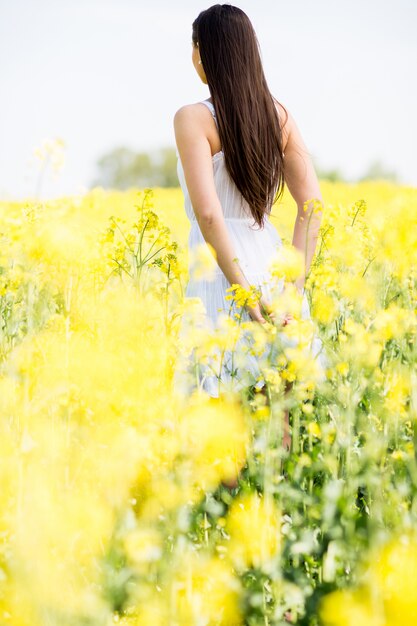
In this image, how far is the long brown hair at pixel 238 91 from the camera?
2.67 m

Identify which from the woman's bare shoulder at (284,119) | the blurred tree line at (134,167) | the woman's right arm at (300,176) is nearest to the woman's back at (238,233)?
the woman's right arm at (300,176)

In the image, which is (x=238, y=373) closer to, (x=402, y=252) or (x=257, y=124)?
(x=402, y=252)

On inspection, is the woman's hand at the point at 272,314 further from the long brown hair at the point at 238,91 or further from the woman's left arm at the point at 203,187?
the long brown hair at the point at 238,91

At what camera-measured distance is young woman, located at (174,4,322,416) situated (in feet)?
8.61

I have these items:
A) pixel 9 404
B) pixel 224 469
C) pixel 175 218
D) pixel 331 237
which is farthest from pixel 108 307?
pixel 175 218

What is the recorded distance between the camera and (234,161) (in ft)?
8.96

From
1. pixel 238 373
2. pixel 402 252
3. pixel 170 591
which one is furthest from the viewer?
pixel 238 373

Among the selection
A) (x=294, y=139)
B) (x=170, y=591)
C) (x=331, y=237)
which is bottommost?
(x=170, y=591)

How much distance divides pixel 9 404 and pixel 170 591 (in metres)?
1.16

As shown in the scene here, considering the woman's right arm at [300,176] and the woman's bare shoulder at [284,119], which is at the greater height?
the woman's bare shoulder at [284,119]

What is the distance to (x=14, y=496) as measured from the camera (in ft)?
6.91

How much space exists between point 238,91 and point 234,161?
9.2 inches

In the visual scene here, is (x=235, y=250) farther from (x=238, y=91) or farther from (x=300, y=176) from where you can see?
(x=238, y=91)

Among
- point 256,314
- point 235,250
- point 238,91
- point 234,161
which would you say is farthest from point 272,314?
point 238,91
